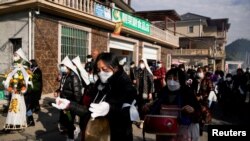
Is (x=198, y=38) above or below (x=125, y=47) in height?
above

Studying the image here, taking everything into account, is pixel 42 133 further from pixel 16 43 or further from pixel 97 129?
pixel 16 43

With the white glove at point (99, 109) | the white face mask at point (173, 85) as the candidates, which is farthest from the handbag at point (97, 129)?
the white face mask at point (173, 85)

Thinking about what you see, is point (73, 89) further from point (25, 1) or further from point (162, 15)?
point (162, 15)

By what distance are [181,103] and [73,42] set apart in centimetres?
1029

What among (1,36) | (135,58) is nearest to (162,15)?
(135,58)

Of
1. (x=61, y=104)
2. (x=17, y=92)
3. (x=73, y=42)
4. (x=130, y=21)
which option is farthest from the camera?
(x=130, y=21)

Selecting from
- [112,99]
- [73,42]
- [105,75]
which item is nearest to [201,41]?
[73,42]

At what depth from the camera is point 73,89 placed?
18.9ft

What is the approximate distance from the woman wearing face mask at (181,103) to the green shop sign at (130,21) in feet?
41.1

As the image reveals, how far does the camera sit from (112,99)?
2.75 metres

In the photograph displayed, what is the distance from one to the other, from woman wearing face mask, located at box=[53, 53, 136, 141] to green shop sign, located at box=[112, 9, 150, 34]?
1339 centimetres

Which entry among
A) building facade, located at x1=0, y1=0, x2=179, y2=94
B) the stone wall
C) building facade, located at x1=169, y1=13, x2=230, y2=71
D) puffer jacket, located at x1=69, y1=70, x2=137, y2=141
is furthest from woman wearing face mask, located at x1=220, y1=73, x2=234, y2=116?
building facade, located at x1=169, y1=13, x2=230, y2=71

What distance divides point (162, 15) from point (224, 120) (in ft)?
83.8

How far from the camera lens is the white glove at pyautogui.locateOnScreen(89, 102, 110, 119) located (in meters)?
2.58
